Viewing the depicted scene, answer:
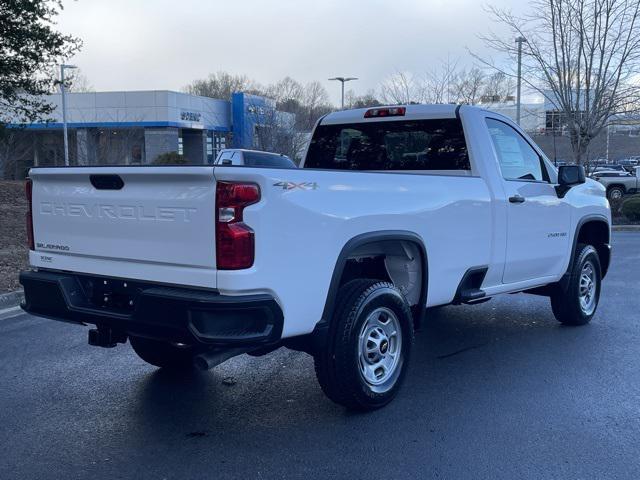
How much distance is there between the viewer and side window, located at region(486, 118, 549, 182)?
6.10 metres

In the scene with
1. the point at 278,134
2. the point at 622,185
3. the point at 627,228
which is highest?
the point at 278,134

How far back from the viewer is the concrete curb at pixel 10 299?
8226 millimetres

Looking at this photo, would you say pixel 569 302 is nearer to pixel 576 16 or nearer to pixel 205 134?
pixel 576 16

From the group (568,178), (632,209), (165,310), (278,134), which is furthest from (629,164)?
(165,310)

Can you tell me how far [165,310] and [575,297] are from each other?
4797 mm

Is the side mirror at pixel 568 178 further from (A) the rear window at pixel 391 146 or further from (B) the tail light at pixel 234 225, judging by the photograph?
(B) the tail light at pixel 234 225

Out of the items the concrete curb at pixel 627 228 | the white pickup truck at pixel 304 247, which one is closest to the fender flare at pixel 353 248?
the white pickup truck at pixel 304 247

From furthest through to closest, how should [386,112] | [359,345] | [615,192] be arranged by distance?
1. [615,192]
2. [386,112]
3. [359,345]

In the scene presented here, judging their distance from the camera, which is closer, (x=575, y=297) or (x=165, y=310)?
(x=165, y=310)

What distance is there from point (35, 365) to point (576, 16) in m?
16.6

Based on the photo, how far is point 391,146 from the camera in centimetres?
632

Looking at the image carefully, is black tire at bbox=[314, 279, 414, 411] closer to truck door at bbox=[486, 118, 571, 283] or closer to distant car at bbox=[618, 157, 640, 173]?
truck door at bbox=[486, 118, 571, 283]

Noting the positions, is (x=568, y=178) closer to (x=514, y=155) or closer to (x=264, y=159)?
(x=514, y=155)

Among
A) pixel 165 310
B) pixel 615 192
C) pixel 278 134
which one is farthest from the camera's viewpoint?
pixel 615 192
